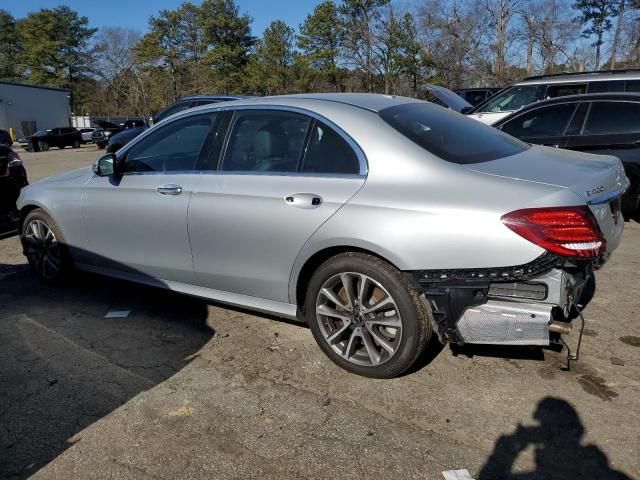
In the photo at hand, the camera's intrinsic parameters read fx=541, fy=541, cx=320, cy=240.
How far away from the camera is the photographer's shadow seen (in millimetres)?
2350

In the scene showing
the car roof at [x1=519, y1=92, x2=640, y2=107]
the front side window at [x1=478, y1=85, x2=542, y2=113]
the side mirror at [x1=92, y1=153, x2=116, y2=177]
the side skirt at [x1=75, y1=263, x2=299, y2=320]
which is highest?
the front side window at [x1=478, y1=85, x2=542, y2=113]

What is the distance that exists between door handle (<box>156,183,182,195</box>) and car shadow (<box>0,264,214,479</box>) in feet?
3.30

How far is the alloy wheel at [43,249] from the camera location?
16.0ft

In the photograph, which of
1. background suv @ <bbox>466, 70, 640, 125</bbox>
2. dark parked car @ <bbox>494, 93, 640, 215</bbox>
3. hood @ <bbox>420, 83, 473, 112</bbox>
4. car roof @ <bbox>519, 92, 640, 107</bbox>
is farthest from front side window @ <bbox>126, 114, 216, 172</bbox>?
hood @ <bbox>420, 83, 473, 112</bbox>

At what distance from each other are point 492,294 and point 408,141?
3.21 ft

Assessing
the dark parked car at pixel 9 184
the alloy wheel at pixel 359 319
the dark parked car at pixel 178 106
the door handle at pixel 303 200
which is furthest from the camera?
the dark parked car at pixel 178 106

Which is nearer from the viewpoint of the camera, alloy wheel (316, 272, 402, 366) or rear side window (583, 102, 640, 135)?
alloy wheel (316, 272, 402, 366)

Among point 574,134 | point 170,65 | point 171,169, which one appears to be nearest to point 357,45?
point 170,65

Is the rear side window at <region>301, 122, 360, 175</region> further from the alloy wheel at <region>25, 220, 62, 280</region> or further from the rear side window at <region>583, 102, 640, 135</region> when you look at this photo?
the rear side window at <region>583, 102, 640, 135</region>

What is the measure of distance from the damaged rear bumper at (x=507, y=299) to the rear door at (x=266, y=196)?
0.75 m

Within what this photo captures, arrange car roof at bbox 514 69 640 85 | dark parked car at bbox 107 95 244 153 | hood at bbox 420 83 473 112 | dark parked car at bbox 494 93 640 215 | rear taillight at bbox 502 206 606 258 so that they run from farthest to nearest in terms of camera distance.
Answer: dark parked car at bbox 107 95 244 153 → hood at bbox 420 83 473 112 → car roof at bbox 514 69 640 85 → dark parked car at bbox 494 93 640 215 → rear taillight at bbox 502 206 606 258

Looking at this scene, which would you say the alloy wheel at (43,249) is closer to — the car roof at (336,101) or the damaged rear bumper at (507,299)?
the car roof at (336,101)

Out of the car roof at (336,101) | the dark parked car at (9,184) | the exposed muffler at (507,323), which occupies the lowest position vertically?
the exposed muffler at (507,323)

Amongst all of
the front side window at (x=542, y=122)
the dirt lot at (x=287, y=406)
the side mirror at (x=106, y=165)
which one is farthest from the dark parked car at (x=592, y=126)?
the side mirror at (x=106, y=165)
